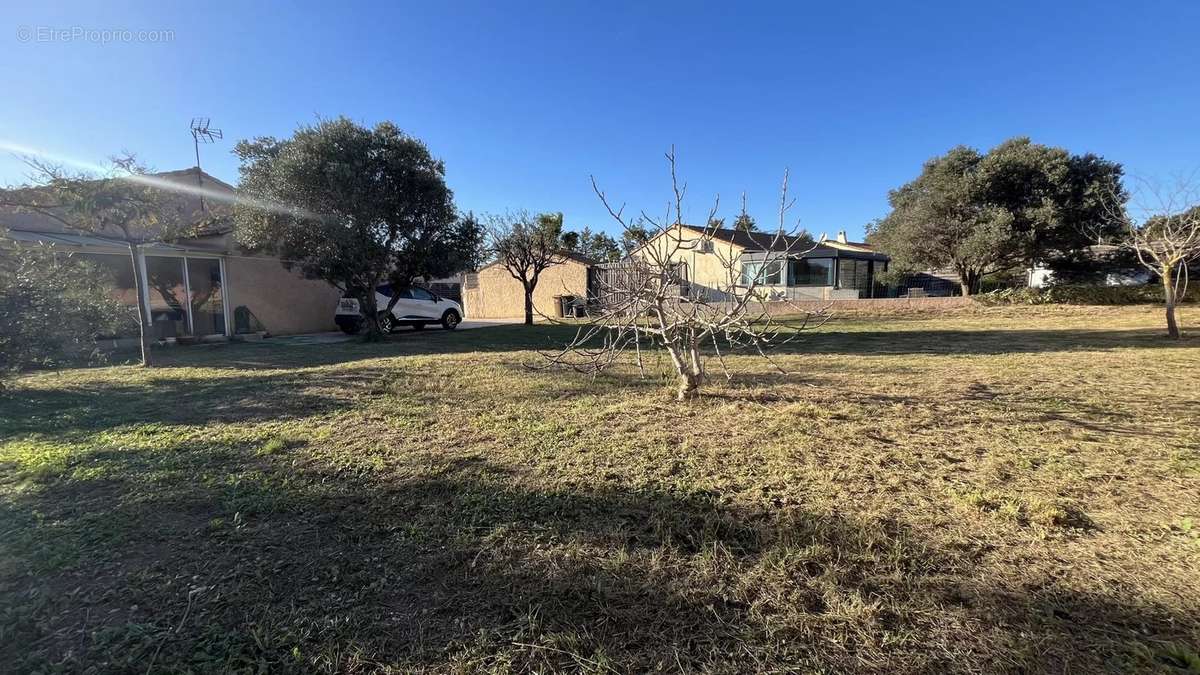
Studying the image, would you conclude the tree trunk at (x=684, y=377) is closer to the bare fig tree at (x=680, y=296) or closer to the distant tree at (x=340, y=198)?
the bare fig tree at (x=680, y=296)

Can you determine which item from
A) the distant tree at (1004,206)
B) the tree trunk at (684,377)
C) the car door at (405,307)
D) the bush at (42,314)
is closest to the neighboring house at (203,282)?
the car door at (405,307)

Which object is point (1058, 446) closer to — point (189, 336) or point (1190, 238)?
point (1190, 238)

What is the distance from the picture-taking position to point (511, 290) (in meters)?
23.2

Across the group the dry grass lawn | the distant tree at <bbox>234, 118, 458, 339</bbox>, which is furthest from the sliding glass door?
the dry grass lawn

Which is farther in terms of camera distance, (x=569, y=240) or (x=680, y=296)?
(x=569, y=240)

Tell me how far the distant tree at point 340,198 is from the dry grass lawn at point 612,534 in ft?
18.9

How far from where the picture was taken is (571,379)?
5754 mm

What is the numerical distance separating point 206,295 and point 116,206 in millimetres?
4982

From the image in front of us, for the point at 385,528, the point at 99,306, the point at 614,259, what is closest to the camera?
the point at 385,528

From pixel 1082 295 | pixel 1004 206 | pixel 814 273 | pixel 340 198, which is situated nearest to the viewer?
pixel 340 198

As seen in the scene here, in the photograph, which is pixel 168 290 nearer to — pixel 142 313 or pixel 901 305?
pixel 142 313

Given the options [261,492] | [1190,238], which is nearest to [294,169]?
[261,492]

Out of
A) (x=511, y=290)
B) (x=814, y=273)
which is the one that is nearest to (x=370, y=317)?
(x=511, y=290)

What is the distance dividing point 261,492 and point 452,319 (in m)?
12.8
